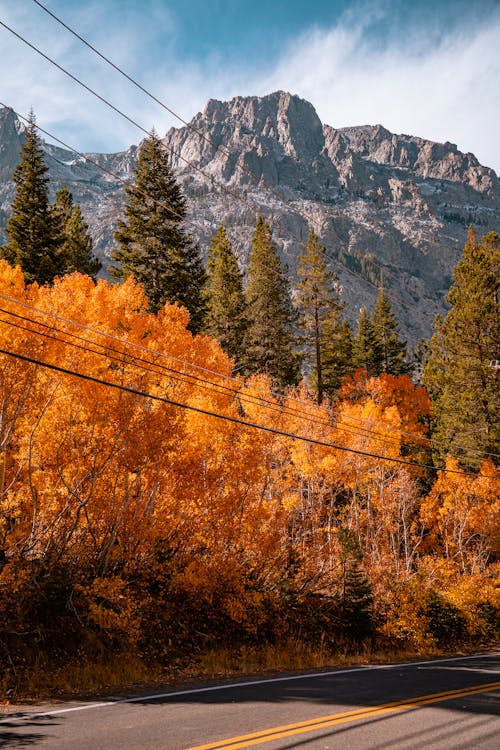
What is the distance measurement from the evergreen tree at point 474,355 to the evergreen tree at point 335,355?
8.76m

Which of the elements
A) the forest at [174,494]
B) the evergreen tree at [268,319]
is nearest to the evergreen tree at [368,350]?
the evergreen tree at [268,319]

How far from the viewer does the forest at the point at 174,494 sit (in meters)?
12.7

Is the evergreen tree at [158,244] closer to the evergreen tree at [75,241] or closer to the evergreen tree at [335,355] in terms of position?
the evergreen tree at [75,241]

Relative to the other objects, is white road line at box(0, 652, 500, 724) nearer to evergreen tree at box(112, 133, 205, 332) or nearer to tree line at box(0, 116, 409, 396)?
tree line at box(0, 116, 409, 396)

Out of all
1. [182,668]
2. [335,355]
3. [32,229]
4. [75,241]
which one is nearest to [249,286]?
[335,355]

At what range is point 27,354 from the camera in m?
12.8

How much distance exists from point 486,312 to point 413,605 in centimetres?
1893

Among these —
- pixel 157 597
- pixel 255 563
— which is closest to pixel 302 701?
pixel 157 597

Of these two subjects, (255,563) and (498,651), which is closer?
(255,563)

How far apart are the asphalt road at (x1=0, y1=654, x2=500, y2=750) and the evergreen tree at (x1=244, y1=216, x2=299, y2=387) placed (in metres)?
29.7

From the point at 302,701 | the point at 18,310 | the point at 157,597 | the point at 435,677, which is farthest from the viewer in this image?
the point at 157,597

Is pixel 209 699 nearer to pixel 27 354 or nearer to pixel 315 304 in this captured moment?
pixel 27 354

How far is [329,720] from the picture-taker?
7.86m

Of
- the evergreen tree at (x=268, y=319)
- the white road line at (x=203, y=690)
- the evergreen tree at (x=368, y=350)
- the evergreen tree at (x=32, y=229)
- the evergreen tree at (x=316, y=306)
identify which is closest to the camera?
the white road line at (x=203, y=690)
